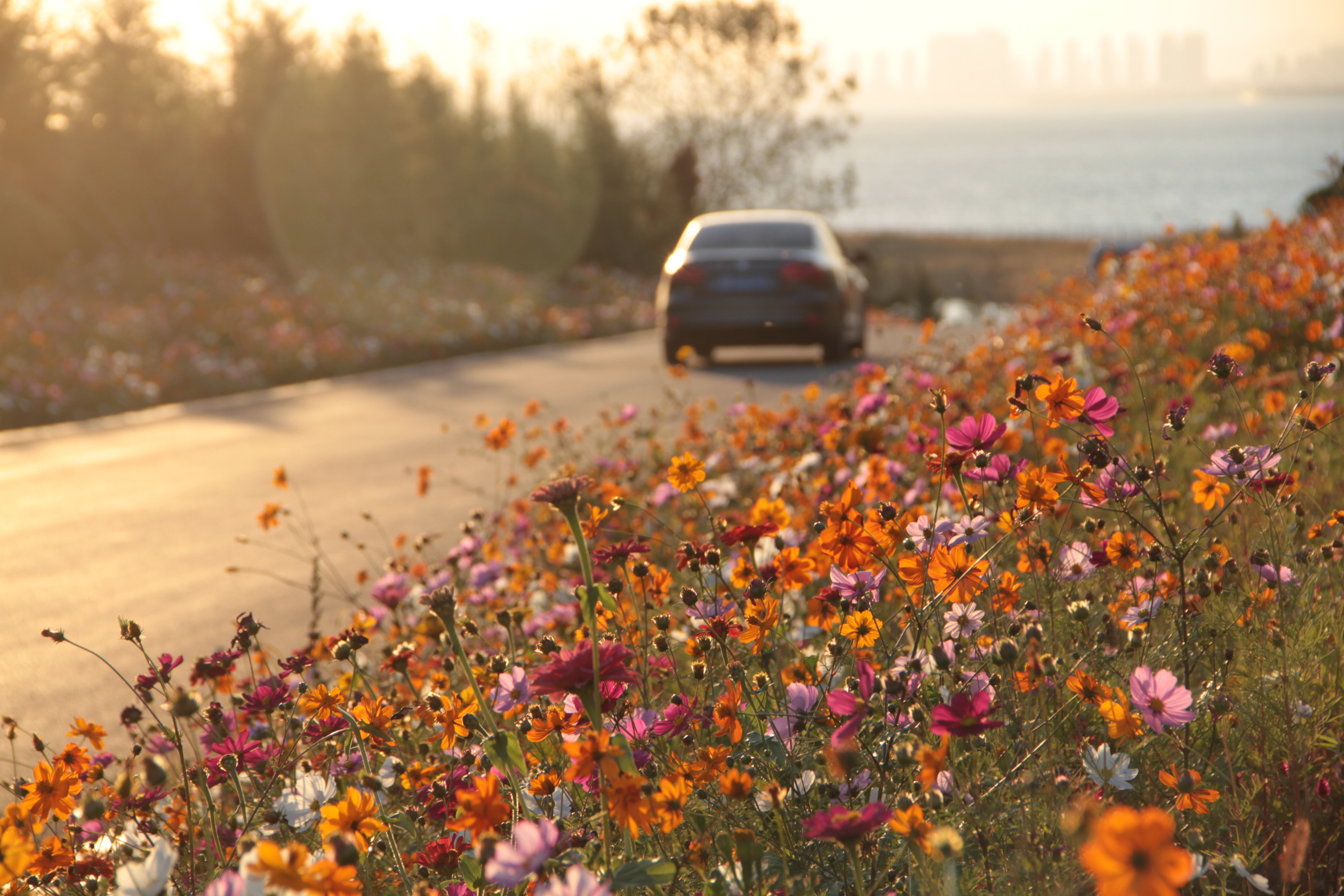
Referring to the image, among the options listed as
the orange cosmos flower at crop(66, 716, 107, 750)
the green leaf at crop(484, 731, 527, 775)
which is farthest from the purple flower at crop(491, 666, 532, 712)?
the orange cosmos flower at crop(66, 716, 107, 750)

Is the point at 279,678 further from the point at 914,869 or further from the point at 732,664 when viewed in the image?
the point at 914,869

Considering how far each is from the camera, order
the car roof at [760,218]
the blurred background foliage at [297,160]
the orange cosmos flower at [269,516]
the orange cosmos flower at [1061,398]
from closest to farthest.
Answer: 1. the orange cosmos flower at [1061,398]
2. the orange cosmos flower at [269,516]
3. the car roof at [760,218]
4. the blurred background foliage at [297,160]

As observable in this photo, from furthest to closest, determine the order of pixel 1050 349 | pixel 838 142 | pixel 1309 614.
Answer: pixel 838 142, pixel 1050 349, pixel 1309 614

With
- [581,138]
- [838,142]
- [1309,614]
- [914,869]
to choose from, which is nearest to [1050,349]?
[1309,614]

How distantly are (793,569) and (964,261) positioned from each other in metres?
58.1

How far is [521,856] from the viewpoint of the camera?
1357 millimetres

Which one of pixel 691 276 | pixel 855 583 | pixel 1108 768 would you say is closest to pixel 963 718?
pixel 1108 768

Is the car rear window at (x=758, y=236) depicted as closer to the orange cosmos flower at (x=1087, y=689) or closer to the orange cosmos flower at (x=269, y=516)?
the orange cosmos flower at (x=269, y=516)

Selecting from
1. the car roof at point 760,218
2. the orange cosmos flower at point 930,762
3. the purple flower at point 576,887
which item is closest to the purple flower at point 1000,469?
the orange cosmos flower at point 930,762

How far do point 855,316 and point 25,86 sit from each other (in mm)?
16752

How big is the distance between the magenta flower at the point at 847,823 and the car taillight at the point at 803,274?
11.1m

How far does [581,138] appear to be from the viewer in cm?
3228

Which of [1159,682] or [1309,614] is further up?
[1159,682]

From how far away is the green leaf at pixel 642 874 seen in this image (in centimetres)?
147
